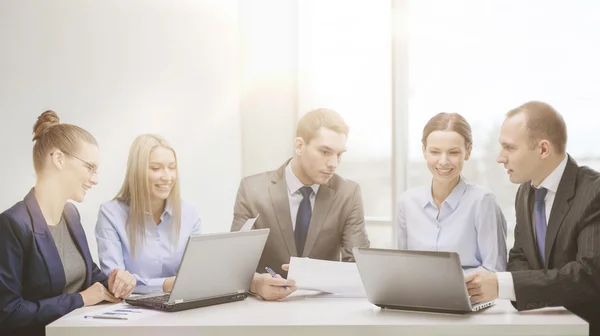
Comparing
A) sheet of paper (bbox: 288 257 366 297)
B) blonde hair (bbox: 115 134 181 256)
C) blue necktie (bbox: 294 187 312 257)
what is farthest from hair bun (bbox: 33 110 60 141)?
sheet of paper (bbox: 288 257 366 297)

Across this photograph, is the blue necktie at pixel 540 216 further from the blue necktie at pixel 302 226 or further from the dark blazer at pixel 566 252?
the blue necktie at pixel 302 226

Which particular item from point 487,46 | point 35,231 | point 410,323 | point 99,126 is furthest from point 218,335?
point 487,46

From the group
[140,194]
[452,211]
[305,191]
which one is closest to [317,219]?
[305,191]

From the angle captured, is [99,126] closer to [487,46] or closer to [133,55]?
[133,55]

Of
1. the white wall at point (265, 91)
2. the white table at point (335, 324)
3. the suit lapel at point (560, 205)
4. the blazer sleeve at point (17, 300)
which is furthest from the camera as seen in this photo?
the white wall at point (265, 91)

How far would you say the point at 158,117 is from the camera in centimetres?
431

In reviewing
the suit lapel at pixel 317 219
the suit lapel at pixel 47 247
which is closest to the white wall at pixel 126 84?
the suit lapel at pixel 47 247

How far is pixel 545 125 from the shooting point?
333cm

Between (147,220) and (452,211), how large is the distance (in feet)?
5.19

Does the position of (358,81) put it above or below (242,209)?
above

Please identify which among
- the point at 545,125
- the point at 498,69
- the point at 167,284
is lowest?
the point at 167,284

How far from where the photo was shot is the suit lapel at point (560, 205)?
3049 millimetres

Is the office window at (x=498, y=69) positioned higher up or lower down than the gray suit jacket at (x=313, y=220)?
higher up

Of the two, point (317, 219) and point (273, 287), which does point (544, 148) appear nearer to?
point (317, 219)
